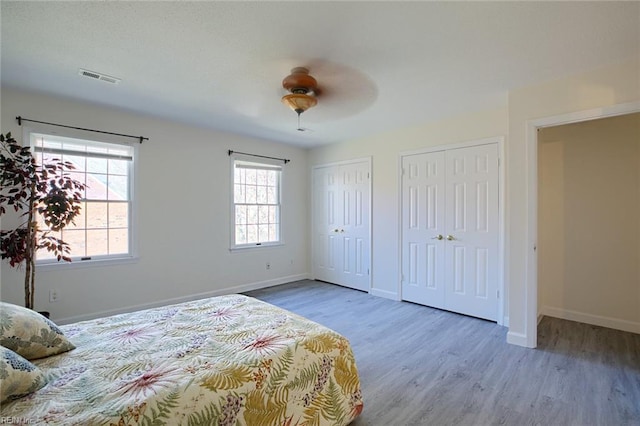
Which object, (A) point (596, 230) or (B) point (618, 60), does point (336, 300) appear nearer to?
(A) point (596, 230)

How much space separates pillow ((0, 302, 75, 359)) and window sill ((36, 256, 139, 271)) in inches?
83.1

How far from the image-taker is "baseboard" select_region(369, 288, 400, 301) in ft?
14.3

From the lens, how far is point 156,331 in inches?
69.9

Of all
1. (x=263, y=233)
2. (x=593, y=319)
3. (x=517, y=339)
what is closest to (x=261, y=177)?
(x=263, y=233)

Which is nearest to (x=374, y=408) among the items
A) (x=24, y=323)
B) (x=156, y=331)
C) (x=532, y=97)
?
(x=156, y=331)

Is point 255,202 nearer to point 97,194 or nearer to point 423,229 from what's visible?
point 97,194

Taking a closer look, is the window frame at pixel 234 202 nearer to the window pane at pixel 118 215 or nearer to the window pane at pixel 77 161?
the window pane at pixel 118 215

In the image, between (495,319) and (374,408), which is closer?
(374,408)

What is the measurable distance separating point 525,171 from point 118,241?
4.56 metres

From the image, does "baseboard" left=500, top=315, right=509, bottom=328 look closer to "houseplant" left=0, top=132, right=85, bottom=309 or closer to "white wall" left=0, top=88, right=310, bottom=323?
"white wall" left=0, top=88, right=310, bottom=323

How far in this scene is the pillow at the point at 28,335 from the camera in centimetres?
137

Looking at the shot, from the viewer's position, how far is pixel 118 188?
3668mm

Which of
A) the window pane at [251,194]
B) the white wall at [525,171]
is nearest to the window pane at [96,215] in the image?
the window pane at [251,194]

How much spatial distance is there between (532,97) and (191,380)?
3.47 metres
